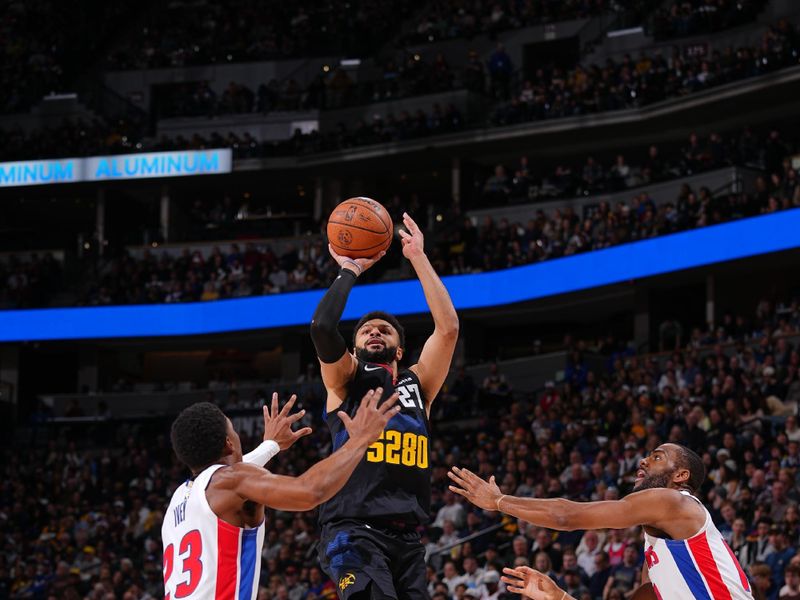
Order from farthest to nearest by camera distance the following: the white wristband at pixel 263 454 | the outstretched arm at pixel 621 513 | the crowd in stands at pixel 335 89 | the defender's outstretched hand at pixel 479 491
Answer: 1. the crowd in stands at pixel 335 89
2. the defender's outstretched hand at pixel 479 491
3. the white wristband at pixel 263 454
4. the outstretched arm at pixel 621 513

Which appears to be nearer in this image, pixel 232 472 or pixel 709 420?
pixel 232 472

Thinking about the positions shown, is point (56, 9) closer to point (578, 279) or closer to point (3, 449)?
point (3, 449)

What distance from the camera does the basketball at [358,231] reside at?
279 inches

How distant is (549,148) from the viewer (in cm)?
3244

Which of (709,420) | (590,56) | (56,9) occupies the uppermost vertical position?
(56,9)

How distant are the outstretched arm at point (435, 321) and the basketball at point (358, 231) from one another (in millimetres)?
151

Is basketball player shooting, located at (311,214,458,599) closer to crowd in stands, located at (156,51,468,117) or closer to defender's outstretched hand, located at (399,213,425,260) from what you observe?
defender's outstretched hand, located at (399,213,425,260)

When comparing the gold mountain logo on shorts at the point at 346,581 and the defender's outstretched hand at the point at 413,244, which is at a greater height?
the defender's outstretched hand at the point at 413,244

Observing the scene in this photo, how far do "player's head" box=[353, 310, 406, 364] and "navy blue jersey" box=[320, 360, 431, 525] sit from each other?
26cm

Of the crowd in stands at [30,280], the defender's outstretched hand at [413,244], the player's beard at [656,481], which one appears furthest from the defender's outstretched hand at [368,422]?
the crowd in stands at [30,280]

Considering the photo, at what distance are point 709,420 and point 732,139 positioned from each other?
1228cm

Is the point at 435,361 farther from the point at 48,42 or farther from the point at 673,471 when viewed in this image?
the point at 48,42

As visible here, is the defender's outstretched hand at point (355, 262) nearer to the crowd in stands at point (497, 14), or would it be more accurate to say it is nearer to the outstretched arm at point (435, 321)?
the outstretched arm at point (435, 321)

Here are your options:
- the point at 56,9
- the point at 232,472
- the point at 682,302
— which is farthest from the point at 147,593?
the point at 56,9
